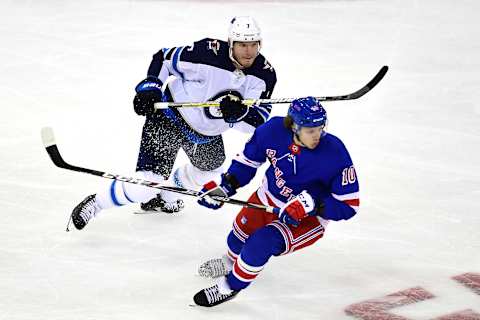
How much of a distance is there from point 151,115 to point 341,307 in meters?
1.26

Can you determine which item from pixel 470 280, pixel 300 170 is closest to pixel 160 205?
pixel 300 170

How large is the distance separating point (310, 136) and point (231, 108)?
63cm

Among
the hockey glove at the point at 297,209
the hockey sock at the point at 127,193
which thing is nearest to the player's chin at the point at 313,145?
the hockey glove at the point at 297,209

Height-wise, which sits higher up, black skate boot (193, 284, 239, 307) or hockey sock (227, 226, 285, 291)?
hockey sock (227, 226, 285, 291)

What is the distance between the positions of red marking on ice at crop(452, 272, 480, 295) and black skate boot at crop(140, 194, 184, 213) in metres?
1.43

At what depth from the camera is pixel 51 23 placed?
7.53 meters

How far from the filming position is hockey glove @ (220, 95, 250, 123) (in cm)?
389

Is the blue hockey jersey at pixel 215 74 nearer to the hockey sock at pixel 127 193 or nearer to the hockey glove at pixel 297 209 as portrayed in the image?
the hockey sock at pixel 127 193

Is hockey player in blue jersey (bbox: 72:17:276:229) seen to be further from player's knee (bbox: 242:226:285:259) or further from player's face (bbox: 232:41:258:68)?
player's knee (bbox: 242:226:285:259)

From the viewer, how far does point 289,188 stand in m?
3.56

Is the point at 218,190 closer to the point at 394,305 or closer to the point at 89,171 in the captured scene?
the point at 89,171

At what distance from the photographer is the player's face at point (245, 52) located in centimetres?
388

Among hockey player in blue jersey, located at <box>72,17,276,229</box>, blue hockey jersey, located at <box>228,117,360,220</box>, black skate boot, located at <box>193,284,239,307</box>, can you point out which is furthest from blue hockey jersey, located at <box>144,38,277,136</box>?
black skate boot, located at <box>193,284,239,307</box>

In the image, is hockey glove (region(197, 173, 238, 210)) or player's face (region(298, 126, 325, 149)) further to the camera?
hockey glove (region(197, 173, 238, 210))
